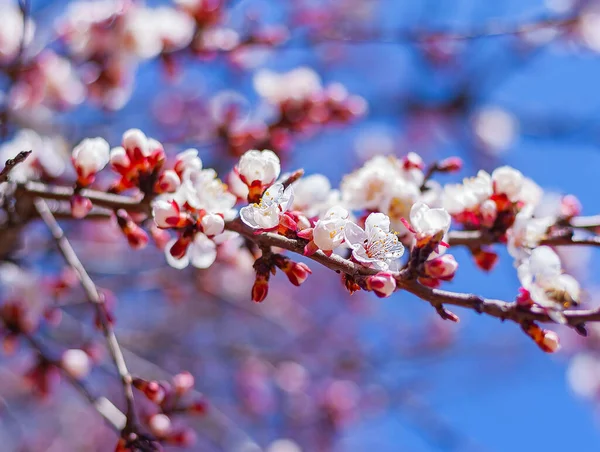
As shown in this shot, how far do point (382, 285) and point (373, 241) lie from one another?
160 millimetres

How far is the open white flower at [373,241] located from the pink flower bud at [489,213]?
377 mm

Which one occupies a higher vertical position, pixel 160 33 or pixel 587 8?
pixel 160 33

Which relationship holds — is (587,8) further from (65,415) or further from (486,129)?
(65,415)

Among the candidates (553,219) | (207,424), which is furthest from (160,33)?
(553,219)

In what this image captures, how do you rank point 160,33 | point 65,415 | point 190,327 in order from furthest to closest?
point 65,415
point 190,327
point 160,33

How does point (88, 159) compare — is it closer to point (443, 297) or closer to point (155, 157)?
point (155, 157)

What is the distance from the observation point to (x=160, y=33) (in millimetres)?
3076

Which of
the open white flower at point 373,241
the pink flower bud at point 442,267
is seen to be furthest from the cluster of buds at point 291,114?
the pink flower bud at point 442,267

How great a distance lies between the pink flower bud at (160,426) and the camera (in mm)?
1540

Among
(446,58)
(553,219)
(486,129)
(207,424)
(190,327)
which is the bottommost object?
(190,327)

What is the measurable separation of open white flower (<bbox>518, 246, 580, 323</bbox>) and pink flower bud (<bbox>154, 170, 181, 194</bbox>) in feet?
2.89

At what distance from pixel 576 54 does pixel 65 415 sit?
6269mm

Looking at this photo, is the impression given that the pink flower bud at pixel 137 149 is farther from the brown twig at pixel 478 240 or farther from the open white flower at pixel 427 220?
the brown twig at pixel 478 240

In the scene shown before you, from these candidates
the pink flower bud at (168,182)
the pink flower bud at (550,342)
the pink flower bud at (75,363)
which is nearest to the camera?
the pink flower bud at (550,342)
